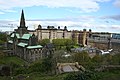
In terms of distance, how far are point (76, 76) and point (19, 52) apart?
125 ft

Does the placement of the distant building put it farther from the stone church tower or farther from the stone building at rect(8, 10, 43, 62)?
the stone building at rect(8, 10, 43, 62)

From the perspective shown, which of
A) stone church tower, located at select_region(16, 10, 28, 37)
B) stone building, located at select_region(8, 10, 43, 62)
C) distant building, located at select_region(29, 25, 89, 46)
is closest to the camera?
stone building, located at select_region(8, 10, 43, 62)

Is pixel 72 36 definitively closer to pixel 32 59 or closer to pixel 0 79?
pixel 32 59

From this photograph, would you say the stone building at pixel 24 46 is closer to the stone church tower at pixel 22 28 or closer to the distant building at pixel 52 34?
the stone church tower at pixel 22 28

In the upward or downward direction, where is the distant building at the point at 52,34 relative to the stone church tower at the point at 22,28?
downward

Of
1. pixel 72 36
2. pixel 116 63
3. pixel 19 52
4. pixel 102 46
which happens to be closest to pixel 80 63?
pixel 116 63

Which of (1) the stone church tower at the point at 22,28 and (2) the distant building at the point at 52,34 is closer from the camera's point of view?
(1) the stone church tower at the point at 22,28

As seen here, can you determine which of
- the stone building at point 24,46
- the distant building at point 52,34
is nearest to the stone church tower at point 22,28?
the stone building at point 24,46

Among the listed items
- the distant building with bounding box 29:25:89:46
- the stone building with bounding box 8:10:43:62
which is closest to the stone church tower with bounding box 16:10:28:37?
the stone building with bounding box 8:10:43:62

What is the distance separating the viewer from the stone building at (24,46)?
52781 millimetres

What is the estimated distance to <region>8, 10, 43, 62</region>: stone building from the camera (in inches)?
2078

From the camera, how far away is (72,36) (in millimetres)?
106375

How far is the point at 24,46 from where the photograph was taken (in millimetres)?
54969

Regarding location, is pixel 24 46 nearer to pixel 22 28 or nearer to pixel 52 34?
pixel 22 28
